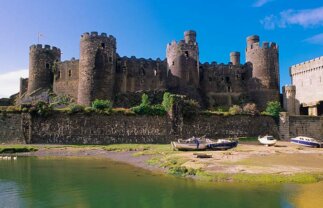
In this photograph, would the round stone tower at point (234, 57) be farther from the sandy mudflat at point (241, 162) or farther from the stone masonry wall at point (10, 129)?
the stone masonry wall at point (10, 129)

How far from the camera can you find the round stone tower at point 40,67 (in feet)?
171

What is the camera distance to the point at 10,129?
1485 inches

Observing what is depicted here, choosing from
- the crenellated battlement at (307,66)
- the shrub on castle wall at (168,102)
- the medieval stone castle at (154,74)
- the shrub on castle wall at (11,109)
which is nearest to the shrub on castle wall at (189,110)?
the shrub on castle wall at (168,102)

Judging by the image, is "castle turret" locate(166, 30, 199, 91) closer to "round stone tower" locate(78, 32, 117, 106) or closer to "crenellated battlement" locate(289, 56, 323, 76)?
"round stone tower" locate(78, 32, 117, 106)

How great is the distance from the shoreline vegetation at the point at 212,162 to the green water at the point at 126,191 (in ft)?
4.42

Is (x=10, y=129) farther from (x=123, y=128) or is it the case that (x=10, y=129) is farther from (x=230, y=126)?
(x=230, y=126)

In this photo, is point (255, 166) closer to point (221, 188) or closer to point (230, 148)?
point (221, 188)

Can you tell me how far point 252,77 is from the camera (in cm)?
5559

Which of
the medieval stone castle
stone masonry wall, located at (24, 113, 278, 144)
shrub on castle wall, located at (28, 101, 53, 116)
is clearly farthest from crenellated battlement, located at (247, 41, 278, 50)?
shrub on castle wall, located at (28, 101, 53, 116)

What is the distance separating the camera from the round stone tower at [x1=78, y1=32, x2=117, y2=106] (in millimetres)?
45750

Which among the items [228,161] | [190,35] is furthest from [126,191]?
[190,35]

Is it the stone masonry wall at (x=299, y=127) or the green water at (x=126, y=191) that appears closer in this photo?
the green water at (x=126, y=191)

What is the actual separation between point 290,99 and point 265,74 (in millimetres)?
5104

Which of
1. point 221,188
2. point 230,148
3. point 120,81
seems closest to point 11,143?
point 120,81
